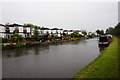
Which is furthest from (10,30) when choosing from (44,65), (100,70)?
(100,70)

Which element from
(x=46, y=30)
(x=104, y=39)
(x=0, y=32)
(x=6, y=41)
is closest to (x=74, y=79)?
(x=104, y=39)

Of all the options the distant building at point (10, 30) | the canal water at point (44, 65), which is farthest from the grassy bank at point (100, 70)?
the distant building at point (10, 30)

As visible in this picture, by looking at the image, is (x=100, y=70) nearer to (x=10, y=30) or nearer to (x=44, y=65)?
(x=44, y=65)

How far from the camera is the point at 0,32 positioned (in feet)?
132

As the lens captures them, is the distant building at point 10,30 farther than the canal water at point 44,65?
Yes

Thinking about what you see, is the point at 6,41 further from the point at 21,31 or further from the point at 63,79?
the point at 63,79

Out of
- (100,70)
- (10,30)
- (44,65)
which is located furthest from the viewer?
(10,30)

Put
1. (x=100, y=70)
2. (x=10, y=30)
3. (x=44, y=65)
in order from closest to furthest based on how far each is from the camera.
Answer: (x=100, y=70) < (x=44, y=65) < (x=10, y=30)

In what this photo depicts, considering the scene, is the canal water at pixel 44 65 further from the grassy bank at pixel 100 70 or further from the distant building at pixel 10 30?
the distant building at pixel 10 30

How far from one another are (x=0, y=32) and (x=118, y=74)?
43199mm

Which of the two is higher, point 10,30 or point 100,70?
point 10,30

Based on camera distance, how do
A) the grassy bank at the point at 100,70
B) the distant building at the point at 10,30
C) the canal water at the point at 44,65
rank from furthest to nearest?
the distant building at the point at 10,30 → the canal water at the point at 44,65 → the grassy bank at the point at 100,70

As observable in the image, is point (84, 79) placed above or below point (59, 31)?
below

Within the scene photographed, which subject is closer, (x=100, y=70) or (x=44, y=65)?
(x=100, y=70)
